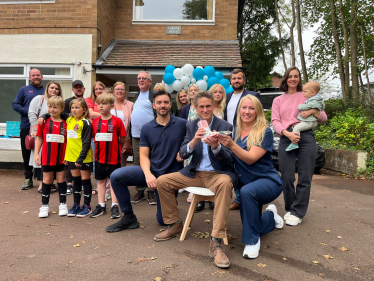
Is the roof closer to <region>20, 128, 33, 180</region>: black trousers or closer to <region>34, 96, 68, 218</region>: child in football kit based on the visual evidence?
<region>20, 128, 33, 180</region>: black trousers

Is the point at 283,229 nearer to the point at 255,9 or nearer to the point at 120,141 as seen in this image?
the point at 120,141

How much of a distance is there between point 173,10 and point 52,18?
453 cm

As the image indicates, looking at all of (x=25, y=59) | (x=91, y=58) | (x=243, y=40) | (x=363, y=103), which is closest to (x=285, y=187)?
(x=91, y=58)

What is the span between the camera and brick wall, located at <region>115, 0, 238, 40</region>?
12133mm

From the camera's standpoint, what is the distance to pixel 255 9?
24172mm

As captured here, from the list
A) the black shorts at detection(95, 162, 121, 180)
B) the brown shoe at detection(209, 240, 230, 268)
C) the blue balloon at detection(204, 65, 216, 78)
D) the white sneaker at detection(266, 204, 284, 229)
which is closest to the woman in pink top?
the white sneaker at detection(266, 204, 284, 229)

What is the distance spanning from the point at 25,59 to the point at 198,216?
9.09 metres

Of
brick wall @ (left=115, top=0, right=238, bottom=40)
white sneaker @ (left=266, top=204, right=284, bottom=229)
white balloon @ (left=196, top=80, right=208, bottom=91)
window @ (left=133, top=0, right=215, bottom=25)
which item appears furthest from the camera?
window @ (left=133, top=0, right=215, bottom=25)

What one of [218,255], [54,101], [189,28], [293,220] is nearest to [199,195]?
[218,255]

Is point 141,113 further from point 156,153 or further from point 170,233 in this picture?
Result: point 170,233

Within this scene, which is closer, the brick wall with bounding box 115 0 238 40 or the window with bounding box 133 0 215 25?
the brick wall with bounding box 115 0 238 40

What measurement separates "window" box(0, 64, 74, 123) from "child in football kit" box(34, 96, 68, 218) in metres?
6.48

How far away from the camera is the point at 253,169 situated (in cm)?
352

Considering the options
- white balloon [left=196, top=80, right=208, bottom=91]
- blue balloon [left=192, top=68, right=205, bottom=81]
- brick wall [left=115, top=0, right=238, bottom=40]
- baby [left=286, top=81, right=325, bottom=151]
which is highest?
brick wall [left=115, top=0, right=238, bottom=40]
